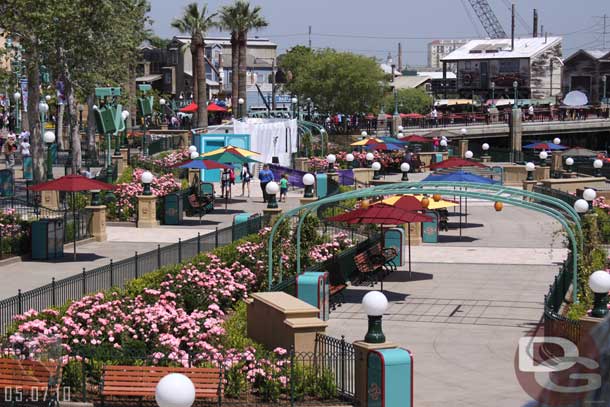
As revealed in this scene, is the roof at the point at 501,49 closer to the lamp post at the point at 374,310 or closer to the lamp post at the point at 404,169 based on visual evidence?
the lamp post at the point at 404,169

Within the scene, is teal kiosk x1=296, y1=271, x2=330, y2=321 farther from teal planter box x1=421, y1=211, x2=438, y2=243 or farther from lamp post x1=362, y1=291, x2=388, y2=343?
teal planter box x1=421, y1=211, x2=438, y2=243

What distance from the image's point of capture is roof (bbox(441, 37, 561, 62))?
12619 cm

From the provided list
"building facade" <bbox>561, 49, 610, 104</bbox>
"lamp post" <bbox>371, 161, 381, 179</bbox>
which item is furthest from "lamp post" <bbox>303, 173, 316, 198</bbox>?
"building facade" <bbox>561, 49, 610, 104</bbox>

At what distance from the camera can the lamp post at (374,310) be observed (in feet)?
47.4

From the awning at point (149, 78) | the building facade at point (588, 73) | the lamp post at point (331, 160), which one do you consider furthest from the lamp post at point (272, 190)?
the building facade at point (588, 73)

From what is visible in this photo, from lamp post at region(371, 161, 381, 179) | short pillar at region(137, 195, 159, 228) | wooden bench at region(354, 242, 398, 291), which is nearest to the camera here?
wooden bench at region(354, 242, 398, 291)

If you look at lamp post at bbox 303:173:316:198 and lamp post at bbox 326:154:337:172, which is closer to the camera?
lamp post at bbox 303:173:316:198

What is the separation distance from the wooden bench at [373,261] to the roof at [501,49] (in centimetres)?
10382

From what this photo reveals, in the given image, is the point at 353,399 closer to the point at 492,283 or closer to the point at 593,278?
the point at 593,278

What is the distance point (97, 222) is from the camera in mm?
31703

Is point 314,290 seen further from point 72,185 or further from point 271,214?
point 72,185

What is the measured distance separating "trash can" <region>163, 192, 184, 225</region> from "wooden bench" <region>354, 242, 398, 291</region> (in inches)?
455

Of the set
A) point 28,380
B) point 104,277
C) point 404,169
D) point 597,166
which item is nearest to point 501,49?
point 597,166

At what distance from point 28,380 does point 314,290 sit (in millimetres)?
7462
